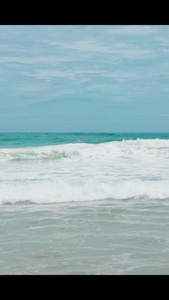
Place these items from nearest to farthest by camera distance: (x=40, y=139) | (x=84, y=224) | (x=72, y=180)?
1. (x=84, y=224)
2. (x=72, y=180)
3. (x=40, y=139)

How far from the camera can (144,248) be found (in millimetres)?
4746

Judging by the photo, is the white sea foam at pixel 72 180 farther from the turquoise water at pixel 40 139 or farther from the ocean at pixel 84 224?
the turquoise water at pixel 40 139

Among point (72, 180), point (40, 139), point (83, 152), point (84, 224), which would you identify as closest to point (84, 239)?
point (84, 224)

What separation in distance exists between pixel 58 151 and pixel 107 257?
1432 cm

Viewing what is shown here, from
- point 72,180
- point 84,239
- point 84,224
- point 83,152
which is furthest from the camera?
point 83,152

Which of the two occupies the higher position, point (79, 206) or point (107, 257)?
point (79, 206)

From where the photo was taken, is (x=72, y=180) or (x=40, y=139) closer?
(x=72, y=180)

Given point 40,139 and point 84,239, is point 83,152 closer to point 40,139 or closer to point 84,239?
point 84,239

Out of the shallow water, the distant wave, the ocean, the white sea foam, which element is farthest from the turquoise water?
the shallow water

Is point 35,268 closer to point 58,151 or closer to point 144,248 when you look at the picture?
point 144,248
